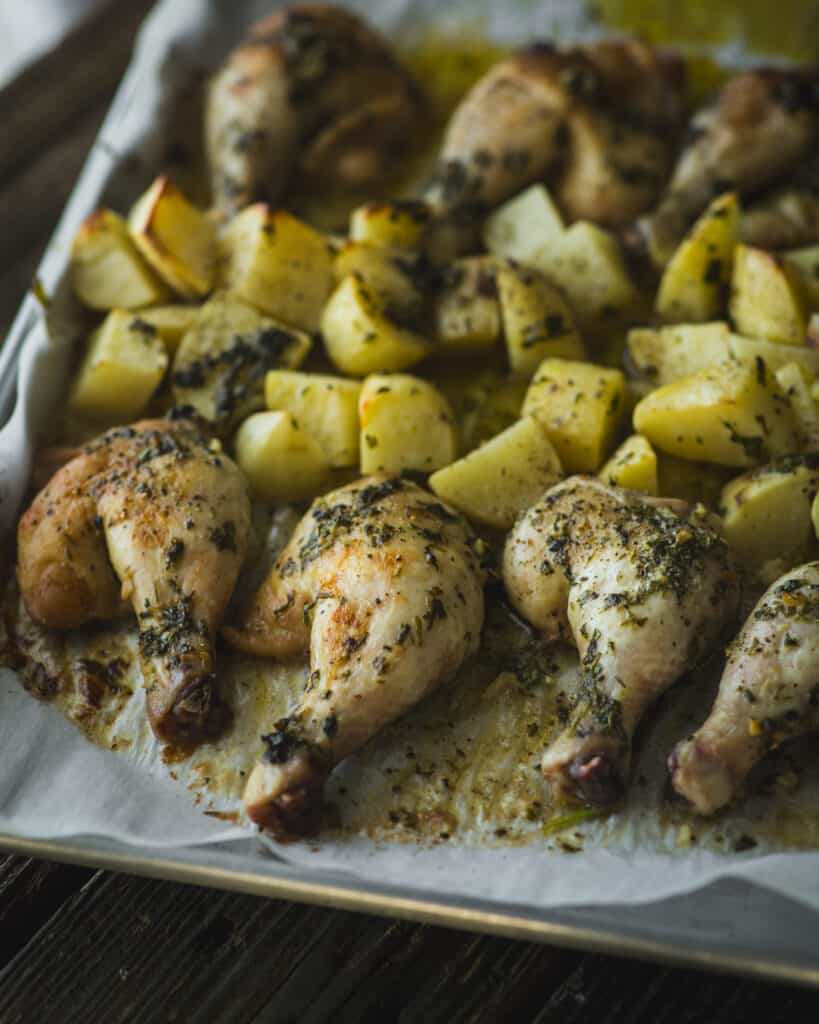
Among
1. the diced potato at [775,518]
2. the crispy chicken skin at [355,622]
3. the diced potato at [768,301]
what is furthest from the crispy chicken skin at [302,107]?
the diced potato at [775,518]

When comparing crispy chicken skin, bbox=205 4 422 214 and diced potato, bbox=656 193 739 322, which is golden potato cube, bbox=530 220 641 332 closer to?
diced potato, bbox=656 193 739 322

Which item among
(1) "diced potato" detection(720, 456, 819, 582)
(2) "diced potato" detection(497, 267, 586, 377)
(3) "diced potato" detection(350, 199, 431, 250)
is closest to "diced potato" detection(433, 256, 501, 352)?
(2) "diced potato" detection(497, 267, 586, 377)

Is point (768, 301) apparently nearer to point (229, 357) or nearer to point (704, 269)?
point (704, 269)

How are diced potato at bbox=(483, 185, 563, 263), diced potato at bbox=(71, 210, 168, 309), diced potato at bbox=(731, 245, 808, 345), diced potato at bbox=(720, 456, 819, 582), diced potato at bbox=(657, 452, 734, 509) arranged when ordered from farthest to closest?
1. diced potato at bbox=(483, 185, 563, 263)
2. diced potato at bbox=(71, 210, 168, 309)
3. diced potato at bbox=(731, 245, 808, 345)
4. diced potato at bbox=(657, 452, 734, 509)
5. diced potato at bbox=(720, 456, 819, 582)

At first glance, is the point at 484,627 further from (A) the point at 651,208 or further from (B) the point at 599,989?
(A) the point at 651,208

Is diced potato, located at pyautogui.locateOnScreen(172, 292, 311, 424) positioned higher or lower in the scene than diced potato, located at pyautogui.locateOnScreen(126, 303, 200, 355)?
lower

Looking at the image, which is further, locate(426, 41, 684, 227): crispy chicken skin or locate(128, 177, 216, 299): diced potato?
locate(426, 41, 684, 227): crispy chicken skin
